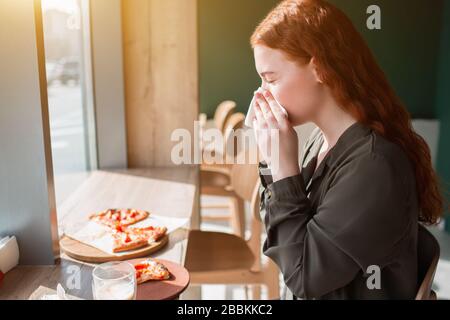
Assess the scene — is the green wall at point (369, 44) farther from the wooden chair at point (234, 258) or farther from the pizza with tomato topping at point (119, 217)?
the pizza with tomato topping at point (119, 217)

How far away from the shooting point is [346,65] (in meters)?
0.96

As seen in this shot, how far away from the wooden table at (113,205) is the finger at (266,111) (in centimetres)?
46

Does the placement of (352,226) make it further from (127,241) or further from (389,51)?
(389,51)

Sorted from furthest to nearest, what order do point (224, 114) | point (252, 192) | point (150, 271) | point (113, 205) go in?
point (224, 114)
point (252, 192)
point (113, 205)
point (150, 271)

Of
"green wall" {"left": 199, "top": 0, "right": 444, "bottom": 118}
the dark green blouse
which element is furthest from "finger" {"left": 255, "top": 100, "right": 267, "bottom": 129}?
"green wall" {"left": 199, "top": 0, "right": 444, "bottom": 118}

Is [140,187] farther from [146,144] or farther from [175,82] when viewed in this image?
[175,82]

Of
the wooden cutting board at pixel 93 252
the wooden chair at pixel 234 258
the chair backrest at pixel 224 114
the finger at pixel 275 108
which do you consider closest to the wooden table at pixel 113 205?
the wooden cutting board at pixel 93 252

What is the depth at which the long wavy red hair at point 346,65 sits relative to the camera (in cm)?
95

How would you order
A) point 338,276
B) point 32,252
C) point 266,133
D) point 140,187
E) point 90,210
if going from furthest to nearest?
point 140,187, point 90,210, point 32,252, point 266,133, point 338,276

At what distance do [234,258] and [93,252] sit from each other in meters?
0.73

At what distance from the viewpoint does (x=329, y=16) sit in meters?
0.96

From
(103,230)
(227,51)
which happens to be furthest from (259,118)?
(227,51)
